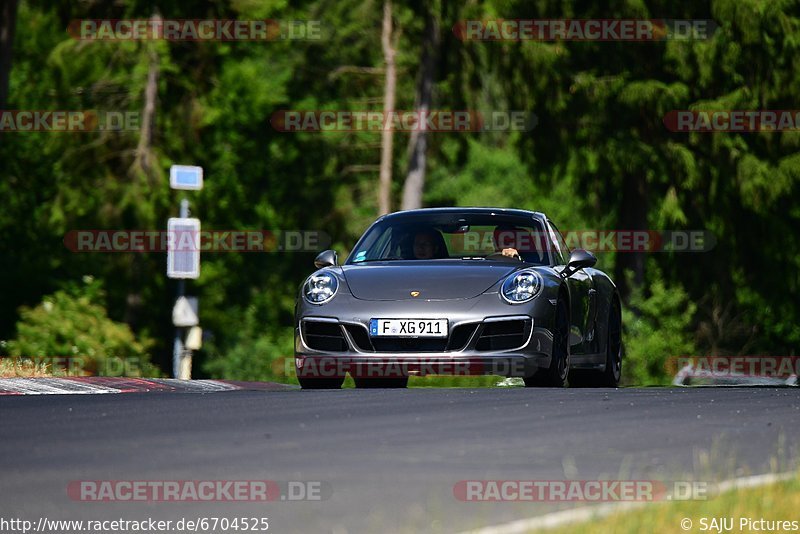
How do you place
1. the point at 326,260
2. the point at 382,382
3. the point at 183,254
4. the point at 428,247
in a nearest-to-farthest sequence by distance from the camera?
the point at 326,260 → the point at 428,247 → the point at 382,382 → the point at 183,254

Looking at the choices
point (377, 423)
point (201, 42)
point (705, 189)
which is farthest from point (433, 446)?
point (201, 42)

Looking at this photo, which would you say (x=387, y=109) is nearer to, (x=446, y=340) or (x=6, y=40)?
(x=6, y=40)

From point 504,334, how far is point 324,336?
1374 mm

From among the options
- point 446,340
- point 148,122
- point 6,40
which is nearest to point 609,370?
point 446,340

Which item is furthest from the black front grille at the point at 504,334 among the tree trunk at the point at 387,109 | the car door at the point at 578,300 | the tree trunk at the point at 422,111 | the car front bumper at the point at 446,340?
the tree trunk at the point at 387,109

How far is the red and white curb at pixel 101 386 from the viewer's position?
14336 millimetres

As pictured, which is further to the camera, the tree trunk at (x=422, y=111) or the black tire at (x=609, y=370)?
the tree trunk at (x=422, y=111)

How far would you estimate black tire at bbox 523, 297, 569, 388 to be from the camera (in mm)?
14914

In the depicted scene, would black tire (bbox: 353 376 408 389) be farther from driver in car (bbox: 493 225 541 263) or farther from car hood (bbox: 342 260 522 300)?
driver in car (bbox: 493 225 541 263)

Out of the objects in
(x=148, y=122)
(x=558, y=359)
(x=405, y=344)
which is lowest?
(x=558, y=359)

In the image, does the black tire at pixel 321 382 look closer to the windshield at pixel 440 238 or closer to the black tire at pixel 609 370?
the windshield at pixel 440 238

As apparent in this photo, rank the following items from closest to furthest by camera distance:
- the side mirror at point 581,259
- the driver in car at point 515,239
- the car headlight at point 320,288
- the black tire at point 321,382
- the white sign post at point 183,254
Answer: the car headlight at point 320,288 → the black tire at point 321,382 → the side mirror at point 581,259 → the driver in car at point 515,239 → the white sign post at point 183,254

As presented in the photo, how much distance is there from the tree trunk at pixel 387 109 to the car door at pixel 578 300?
30.1m

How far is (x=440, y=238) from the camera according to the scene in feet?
52.0
